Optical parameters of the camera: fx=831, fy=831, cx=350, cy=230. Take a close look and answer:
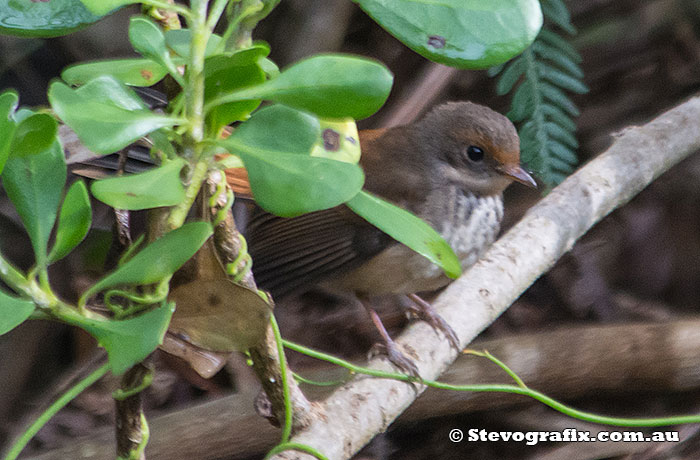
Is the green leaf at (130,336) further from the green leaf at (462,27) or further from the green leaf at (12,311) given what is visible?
the green leaf at (462,27)

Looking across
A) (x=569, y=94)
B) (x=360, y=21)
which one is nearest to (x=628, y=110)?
(x=569, y=94)

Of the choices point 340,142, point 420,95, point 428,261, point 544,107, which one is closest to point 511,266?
point 428,261

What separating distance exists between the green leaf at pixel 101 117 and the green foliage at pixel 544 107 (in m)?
2.01

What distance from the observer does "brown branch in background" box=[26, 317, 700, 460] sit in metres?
2.39

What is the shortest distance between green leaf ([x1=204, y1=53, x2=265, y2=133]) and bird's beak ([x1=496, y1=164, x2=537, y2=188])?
166 centimetres

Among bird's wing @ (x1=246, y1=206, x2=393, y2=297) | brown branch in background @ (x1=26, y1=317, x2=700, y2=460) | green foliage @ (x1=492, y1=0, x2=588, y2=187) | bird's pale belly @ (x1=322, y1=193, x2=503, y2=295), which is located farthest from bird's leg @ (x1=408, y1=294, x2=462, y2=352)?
green foliage @ (x1=492, y1=0, x2=588, y2=187)

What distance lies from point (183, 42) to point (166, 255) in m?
0.24

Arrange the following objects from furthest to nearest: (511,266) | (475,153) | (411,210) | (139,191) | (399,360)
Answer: (475,153) < (411,210) < (511,266) < (399,360) < (139,191)

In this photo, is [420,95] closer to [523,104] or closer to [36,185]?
[523,104]

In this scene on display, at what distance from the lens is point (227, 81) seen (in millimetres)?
878

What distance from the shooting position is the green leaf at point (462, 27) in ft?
2.79

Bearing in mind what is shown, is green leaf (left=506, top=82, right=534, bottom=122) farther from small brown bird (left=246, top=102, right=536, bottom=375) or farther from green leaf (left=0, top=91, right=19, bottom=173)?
green leaf (left=0, top=91, right=19, bottom=173)

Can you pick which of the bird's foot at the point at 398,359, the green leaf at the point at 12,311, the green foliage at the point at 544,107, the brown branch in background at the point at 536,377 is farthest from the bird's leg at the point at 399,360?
the green leaf at the point at 12,311

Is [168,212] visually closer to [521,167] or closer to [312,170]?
[312,170]
